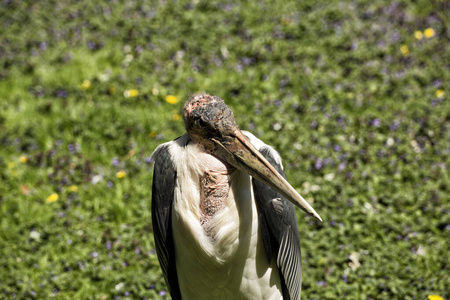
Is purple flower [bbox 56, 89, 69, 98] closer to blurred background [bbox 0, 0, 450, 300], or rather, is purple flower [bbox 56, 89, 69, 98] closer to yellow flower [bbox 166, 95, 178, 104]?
blurred background [bbox 0, 0, 450, 300]

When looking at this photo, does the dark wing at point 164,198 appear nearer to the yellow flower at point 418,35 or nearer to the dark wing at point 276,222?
the dark wing at point 276,222

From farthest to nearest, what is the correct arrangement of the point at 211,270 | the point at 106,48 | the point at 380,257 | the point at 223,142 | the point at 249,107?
the point at 106,48 < the point at 249,107 < the point at 380,257 < the point at 211,270 < the point at 223,142

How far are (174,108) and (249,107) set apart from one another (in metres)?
0.66

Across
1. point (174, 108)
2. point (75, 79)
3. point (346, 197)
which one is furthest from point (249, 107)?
point (75, 79)

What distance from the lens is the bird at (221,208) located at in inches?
89.9

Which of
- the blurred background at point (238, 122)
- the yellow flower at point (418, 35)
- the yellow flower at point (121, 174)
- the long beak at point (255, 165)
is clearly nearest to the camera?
the long beak at point (255, 165)

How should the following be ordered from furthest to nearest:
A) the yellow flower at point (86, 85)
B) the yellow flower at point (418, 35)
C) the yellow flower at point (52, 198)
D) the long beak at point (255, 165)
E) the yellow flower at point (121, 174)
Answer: the yellow flower at point (418, 35) → the yellow flower at point (86, 85) → the yellow flower at point (121, 174) → the yellow flower at point (52, 198) → the long beak at point (255, 165)

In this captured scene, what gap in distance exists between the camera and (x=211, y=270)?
253 centimetres

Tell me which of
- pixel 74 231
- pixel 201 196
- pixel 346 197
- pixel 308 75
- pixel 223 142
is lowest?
pixel 74 231

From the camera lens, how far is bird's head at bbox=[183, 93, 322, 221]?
2.25m

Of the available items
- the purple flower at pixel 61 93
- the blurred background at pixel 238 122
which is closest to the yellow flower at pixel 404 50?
the blurred background at pixel 238 122

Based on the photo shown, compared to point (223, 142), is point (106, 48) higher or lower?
lower

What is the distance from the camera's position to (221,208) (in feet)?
7.88

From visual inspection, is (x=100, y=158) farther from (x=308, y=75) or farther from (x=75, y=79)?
(x=308, y=75)
